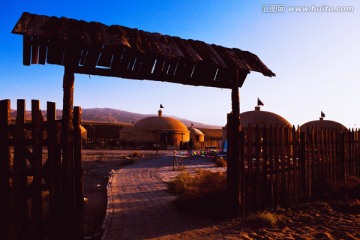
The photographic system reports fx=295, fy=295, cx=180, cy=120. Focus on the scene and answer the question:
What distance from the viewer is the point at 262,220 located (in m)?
5.84

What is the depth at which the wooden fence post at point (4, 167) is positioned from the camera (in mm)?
4078

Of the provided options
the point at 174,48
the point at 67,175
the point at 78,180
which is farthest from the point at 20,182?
the point at 174,48

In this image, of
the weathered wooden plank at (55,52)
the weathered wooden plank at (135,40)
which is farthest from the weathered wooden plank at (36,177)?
the weathered wooden plank at (135,40)

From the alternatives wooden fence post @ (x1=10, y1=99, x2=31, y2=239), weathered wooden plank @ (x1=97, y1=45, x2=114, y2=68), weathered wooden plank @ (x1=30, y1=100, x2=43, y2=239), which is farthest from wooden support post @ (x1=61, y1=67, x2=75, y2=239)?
weathered wooden plank @ (x1=97, y1=45, x2=114, y2=68)

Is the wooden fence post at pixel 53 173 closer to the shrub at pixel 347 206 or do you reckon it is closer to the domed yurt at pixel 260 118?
the shrub at pixel 347 206

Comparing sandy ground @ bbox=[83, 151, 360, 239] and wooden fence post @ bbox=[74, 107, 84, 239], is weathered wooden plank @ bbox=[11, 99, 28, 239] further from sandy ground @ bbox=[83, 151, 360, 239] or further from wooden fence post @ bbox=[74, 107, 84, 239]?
sandy ground @ bbox=[83, 151, 360, 239]

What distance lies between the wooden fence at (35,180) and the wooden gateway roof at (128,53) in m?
1.23

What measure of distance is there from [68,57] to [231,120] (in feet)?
11.7

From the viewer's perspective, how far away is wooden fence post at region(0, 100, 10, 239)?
13.4 ft

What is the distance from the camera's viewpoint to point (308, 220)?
6203mm

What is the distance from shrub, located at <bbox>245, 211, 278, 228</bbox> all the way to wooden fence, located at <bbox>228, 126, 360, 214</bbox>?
15.2 inches

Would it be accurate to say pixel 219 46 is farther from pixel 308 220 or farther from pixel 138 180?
pixel 138 180

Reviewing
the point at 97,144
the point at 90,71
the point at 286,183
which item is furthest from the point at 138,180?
the point at 97,144

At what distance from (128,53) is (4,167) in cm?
291
